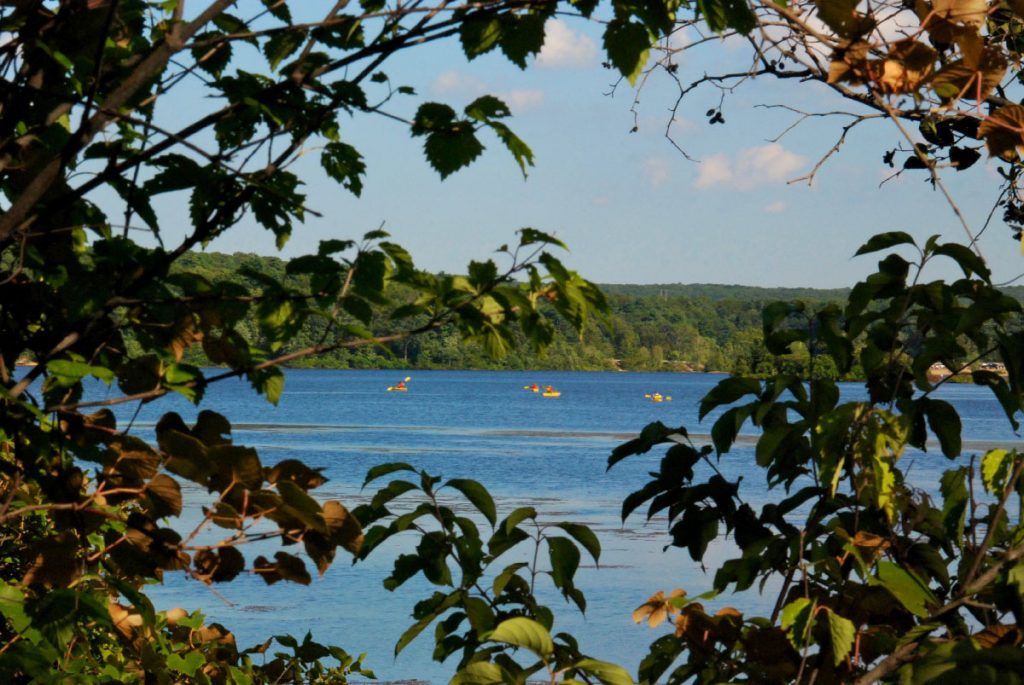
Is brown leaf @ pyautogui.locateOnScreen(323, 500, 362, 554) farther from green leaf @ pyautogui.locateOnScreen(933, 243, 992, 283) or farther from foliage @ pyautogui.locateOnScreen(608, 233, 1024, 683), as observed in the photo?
green leaf @ pyautogui.locateOnScreen(933, 243, 992, 283)

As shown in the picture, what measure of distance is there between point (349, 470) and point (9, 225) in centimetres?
3042

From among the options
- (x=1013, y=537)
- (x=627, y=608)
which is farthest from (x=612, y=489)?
(x=1013, y=537)

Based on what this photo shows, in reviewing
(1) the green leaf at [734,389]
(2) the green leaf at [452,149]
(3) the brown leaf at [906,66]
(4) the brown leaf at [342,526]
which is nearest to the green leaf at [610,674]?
(4) the brown leaf at [342,526]

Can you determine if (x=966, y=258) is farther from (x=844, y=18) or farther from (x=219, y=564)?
(x=219, y=564)

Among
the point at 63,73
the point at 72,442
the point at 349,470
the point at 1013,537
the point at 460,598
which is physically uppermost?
the point at 63,73

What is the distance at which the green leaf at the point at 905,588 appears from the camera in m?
1.46

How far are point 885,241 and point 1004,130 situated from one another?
0.24m

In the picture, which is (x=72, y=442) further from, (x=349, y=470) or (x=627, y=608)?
(x=349, y=470)

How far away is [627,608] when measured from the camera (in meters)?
13.3

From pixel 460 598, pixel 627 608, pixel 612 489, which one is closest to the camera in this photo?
pixel 460 598

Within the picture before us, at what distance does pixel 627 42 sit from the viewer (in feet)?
5.03

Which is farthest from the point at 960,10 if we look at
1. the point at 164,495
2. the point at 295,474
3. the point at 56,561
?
the point at 56,561

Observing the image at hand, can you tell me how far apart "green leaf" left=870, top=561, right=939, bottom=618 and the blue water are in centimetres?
77

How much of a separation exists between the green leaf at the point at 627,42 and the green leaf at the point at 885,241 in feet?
1.53
